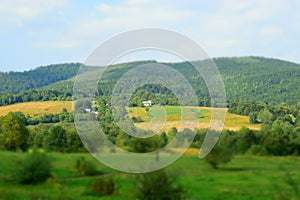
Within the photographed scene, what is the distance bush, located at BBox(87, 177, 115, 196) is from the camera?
27625 millimetres

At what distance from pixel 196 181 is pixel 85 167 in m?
8.22

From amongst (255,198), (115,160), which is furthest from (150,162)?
(255,198)

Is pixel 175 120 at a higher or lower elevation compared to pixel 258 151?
higher

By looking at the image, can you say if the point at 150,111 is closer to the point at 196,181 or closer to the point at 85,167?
the point at 85,167

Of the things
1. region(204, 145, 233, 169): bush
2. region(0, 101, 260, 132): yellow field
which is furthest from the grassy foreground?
region(0, 101, 260, 132): yellow field

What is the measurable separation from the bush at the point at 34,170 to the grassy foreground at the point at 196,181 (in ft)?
2.21

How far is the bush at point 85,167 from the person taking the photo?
1257 inches

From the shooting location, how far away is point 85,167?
105 ft

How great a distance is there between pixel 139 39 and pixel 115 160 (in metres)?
10.3

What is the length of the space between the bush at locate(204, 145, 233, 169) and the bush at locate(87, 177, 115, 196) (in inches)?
395

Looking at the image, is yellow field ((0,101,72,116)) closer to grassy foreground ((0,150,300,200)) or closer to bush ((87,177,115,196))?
grassy foreground ((0,150,300,200))

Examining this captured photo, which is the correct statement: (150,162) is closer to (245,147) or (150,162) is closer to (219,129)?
(245,147)

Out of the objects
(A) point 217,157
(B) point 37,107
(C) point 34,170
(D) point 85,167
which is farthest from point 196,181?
(B) point 37,107

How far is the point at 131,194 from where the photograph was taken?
89.5 ft
